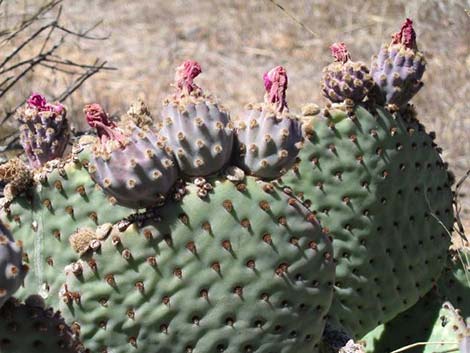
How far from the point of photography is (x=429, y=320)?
290 centimetres

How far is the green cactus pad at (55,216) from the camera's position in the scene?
2258 mm

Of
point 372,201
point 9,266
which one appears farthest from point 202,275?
point 372,201

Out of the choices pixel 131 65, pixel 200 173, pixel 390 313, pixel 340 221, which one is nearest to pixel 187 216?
pixel 200 173

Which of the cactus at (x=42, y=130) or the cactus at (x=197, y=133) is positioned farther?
the cactus at (x=42, y=130)

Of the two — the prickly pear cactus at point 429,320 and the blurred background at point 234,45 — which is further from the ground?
the blurred background at point 234,45

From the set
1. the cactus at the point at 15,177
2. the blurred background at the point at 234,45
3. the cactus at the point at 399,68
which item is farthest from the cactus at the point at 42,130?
the blurred background at the point at 234,45

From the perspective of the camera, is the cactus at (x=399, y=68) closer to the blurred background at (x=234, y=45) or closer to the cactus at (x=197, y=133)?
the cactus at (x=197, y=133)

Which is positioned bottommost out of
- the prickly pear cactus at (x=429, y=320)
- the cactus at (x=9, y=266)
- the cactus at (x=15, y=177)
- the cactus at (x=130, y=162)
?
the cactus at (x=9, y=266)

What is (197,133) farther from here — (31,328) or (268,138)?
(31,328)

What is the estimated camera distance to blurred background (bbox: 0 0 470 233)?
6520 mm

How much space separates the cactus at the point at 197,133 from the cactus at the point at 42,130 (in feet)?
1.36

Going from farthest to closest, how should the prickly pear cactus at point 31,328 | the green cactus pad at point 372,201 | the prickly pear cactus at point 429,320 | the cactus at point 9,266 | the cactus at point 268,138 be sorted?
the prickly pear cactus at point 429,320
the green cactus pad at point 372,201
the cactus at point 268,138
the prickly pear cactus at point 31,328
the cactus at point 9,266

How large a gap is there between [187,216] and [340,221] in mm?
639

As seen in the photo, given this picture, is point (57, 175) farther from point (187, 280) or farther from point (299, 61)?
point (299, 61)
